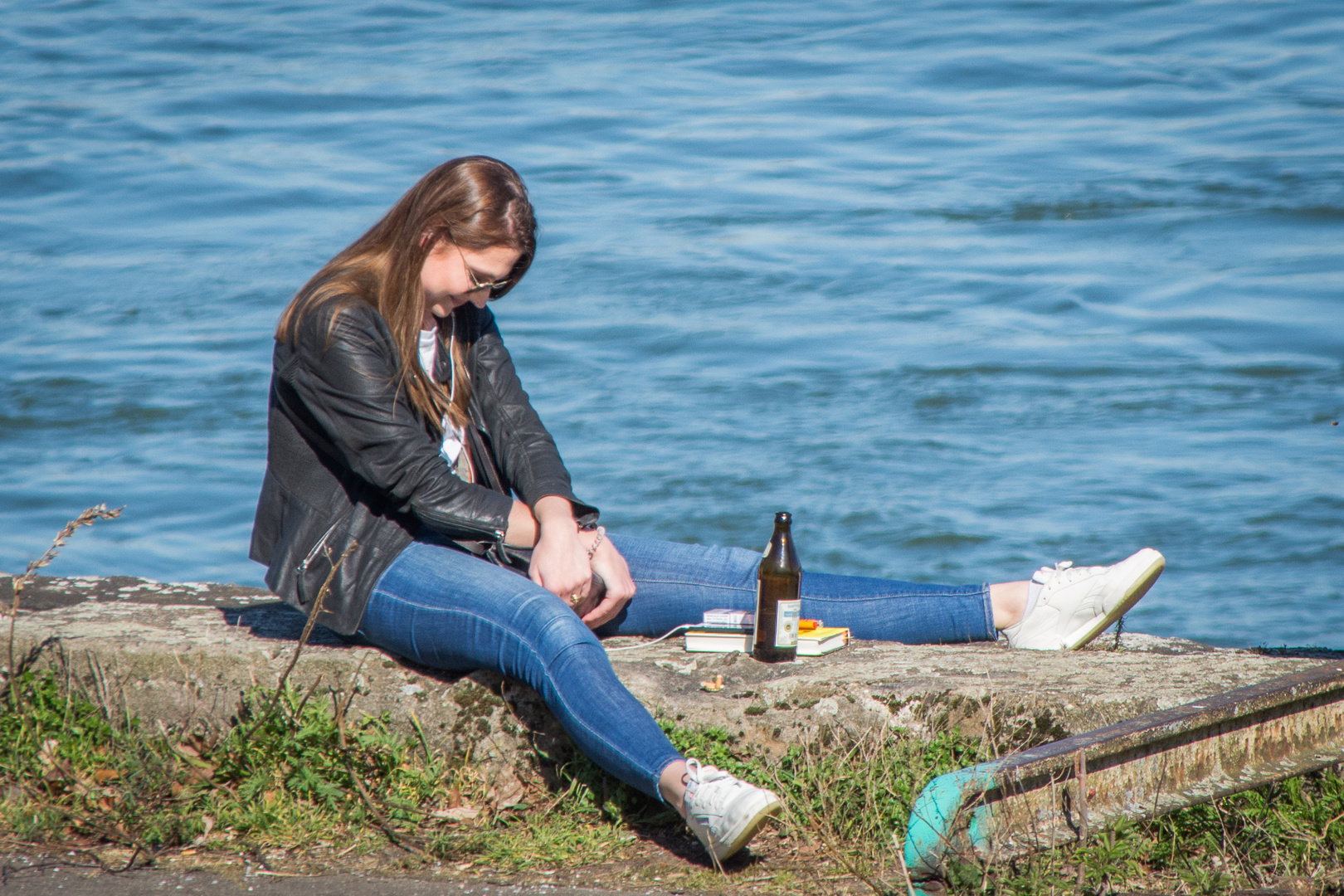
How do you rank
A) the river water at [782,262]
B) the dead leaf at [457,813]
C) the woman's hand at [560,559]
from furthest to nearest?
the river water at [782,262] < the woman's hand at [560,559] < the dead leaf at [457,813]

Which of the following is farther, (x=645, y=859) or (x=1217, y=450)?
(x=1217, y=450)

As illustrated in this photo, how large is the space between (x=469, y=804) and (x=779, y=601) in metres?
1.02

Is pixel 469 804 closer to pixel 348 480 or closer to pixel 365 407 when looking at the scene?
pixel 348 480

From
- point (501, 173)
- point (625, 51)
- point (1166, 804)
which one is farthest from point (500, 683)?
point (625, 51)

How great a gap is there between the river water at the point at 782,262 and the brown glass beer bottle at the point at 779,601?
17.6 ft

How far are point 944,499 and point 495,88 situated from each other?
45.9 feet

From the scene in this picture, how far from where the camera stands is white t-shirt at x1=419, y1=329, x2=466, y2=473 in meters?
4.01

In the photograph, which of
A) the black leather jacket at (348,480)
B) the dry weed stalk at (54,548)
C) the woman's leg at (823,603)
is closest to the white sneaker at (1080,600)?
the woman's leg at (823,603)

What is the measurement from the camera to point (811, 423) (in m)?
11.3

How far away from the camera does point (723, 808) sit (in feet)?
10.1

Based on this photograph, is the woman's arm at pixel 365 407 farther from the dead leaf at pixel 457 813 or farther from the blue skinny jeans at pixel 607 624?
the dead leaf at pixel 457 813

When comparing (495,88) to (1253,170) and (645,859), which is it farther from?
(645,859)

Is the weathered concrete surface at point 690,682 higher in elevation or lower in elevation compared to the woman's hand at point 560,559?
lower

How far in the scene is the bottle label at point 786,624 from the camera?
3.79 metres
